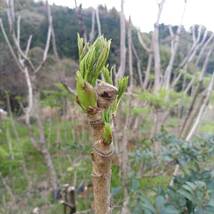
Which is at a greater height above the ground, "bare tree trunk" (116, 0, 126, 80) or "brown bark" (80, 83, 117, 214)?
"brown bark" (80, 83, 117, 214)

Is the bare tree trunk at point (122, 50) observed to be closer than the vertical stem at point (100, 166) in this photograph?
No

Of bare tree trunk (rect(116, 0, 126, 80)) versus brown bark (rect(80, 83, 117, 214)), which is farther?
bare tree trunk (rect(116, 0, 126, 80))

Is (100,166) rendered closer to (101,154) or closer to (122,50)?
(101,154)

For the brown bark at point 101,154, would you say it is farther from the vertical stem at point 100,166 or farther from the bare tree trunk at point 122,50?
the bare tree trunk at point 122,50

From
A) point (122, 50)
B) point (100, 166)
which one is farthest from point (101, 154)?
point (122, 50)

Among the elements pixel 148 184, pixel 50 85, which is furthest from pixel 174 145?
pixel 50 85

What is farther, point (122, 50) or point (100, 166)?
point (122, 50)

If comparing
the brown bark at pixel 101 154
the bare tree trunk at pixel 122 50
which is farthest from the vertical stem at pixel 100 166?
the bare tree trunk at pixel 122 50

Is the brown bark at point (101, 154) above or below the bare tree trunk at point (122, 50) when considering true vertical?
above

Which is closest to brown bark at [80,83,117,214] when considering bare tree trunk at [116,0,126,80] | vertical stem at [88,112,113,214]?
vertical stem at [88,112,113,214]

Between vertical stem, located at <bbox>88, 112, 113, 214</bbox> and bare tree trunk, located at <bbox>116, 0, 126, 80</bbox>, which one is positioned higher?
vertical stem, located at <bbox>88, 112, 113, 214</bbox>

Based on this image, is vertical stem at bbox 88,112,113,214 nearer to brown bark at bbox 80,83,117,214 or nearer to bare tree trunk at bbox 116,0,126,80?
brown bark at bbox 80,83,117,214
